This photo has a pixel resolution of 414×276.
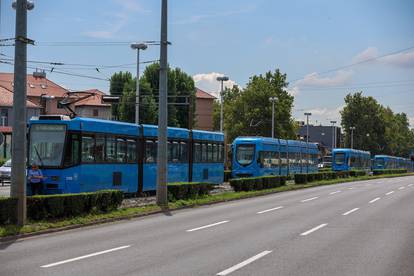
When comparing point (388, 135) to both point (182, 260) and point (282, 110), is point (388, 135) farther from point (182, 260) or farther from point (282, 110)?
point (182, 260)

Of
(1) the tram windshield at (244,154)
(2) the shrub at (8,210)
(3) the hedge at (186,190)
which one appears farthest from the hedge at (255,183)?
(2) the shrub at (8,210)

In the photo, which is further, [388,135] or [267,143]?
[388,135]

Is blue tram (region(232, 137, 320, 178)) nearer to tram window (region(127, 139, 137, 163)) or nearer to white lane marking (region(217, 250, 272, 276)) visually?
tram window (region(127, 139, 137, 163))

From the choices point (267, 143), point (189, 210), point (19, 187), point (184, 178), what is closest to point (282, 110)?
point (267, 143)

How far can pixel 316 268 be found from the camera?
9828mm

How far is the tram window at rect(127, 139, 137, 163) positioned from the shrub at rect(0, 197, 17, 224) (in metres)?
10.8

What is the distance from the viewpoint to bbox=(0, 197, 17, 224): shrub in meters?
14.6

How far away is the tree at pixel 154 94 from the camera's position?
7012cm

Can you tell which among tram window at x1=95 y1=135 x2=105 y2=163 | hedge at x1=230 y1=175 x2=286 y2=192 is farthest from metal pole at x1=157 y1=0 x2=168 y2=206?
hedge at x1=230 y1=175 x2=286 y2=192

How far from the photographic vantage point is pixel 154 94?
246 feet

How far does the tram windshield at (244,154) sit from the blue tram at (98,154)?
12.4 metres

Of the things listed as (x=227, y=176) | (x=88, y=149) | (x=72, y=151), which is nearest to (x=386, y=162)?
(x=227, y=176)

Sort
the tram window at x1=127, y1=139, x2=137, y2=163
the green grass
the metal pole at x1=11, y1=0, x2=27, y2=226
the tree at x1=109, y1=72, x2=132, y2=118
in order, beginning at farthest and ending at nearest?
1. the tree at x1=109, y1=72, x2=132, y2=118
2. the tram window at x1=127, y1=139, x2=137, y2=163
3. the metal pole at x1=11, y1=0, x2=27, y2=226
4. the green grass

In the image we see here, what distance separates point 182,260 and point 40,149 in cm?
1287
